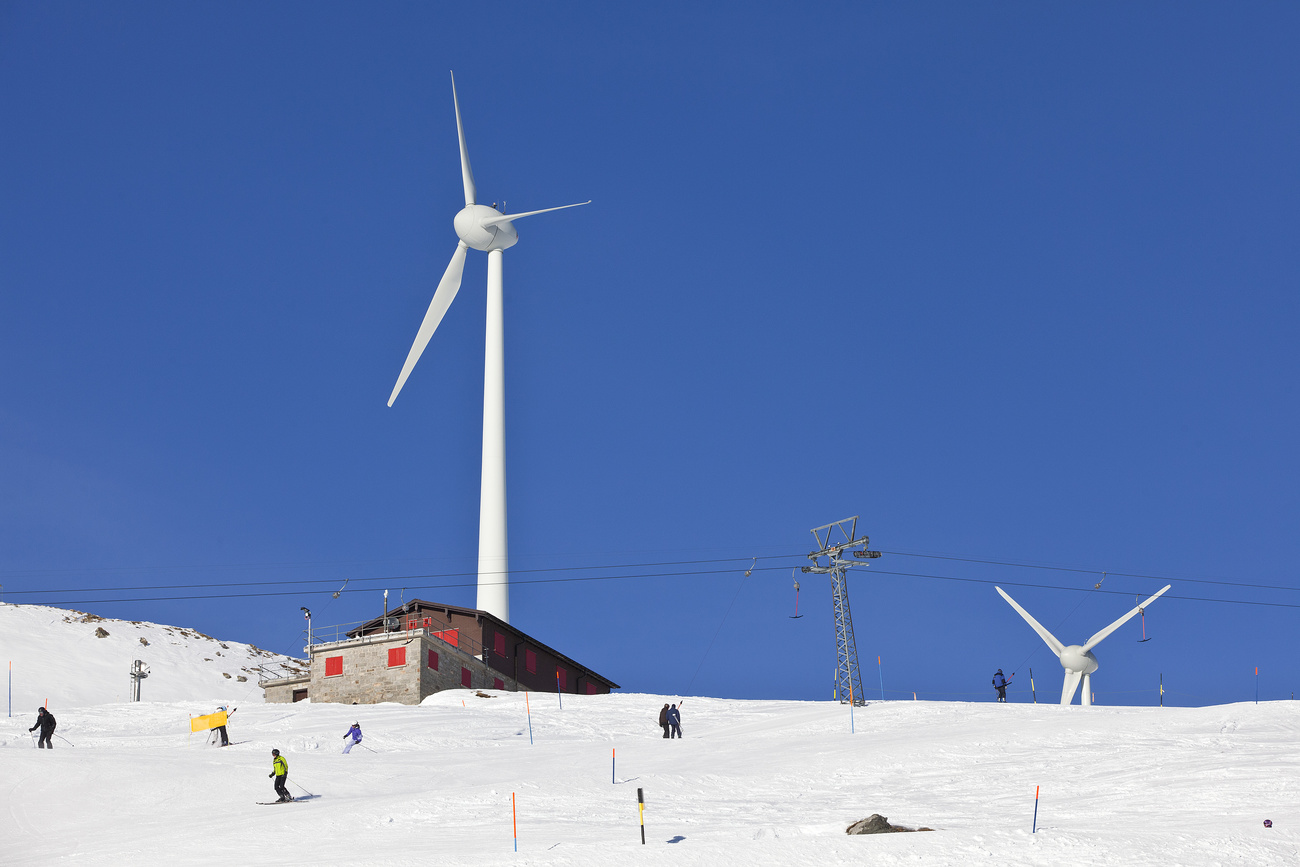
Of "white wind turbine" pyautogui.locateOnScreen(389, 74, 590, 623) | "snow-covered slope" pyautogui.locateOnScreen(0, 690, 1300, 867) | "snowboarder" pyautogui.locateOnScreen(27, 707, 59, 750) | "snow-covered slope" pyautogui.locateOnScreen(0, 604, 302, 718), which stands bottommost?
"snow-covered slope" pyautogui.locateOnScreen(0, 690, 1300, 867)

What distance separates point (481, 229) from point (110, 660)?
38.9 m

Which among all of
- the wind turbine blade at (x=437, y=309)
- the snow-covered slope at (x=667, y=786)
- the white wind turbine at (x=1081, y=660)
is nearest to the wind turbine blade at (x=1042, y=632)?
the white wind turbine at (x=1081, y=660)

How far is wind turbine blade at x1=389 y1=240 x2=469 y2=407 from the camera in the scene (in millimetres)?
78188

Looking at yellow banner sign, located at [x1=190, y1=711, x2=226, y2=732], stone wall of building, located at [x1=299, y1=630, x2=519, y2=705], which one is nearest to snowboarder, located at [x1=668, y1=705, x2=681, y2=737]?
yellow banner sign, located at [x1=190, y1=711, x2=226, y2=732]

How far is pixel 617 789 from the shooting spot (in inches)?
1230

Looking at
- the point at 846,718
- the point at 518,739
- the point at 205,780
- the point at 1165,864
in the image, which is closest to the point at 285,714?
the point at 518,739

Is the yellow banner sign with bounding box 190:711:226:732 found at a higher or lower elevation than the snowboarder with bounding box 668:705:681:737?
higher

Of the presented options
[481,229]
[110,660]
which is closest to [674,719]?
[481,229]

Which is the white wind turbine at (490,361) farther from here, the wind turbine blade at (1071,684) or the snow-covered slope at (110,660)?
the wind turbine blade at (1071,684)

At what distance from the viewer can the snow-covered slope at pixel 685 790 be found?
23.6 meters

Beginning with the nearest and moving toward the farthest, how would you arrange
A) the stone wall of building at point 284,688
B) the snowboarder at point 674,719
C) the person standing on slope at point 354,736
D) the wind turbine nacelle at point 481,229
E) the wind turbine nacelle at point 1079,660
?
the person standing on slope at point 354,736 → the snowboarder at point 674,719 → the stone wall of building at point 284,688 → the wind turbine nacelle at point 1079,660 → the wind turbine nacelle at point 481,229

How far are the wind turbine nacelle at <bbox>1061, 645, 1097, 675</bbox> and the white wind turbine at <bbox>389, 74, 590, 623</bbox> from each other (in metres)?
32.0

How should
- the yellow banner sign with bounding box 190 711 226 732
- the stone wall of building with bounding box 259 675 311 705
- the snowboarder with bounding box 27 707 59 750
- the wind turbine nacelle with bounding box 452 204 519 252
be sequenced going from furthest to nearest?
the wind turbine nacelle with bounding box 452 204 519 252, the stone wall of building with bounding box 259 675 311 705, the yellow banner sign with bounding box 190 711 226 732, the snowboarder with bounding box 27 707 59 750

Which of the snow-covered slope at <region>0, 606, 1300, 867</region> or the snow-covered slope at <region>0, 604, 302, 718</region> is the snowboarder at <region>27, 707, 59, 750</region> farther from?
the snow-covered slope at <region>0, 604, 302, 718</region>
